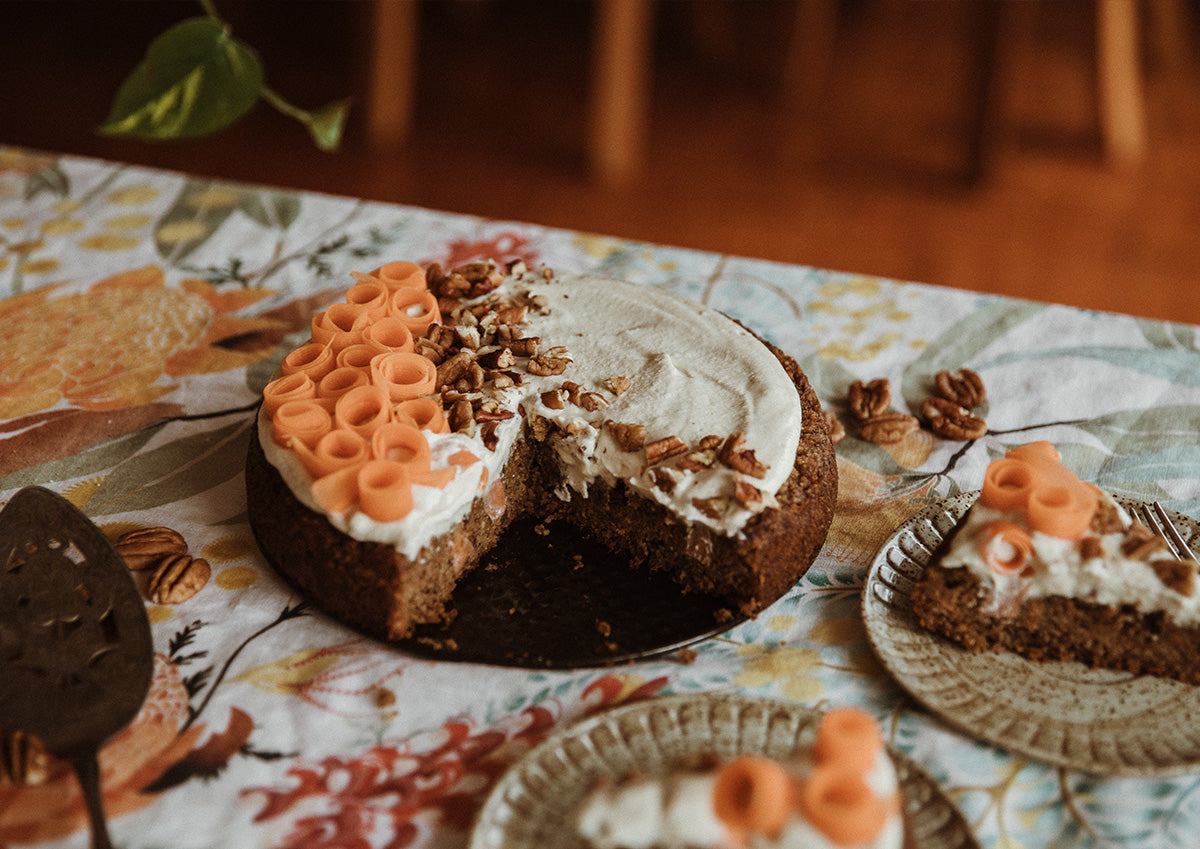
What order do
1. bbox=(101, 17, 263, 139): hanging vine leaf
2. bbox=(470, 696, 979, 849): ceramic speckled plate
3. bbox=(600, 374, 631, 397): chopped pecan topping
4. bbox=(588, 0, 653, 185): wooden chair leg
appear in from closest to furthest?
bbox=(470, 696, 979, 849): ceramic speckled plate, bbox=(600, 374, 631, 397): chopped pecan topping, bbox=(101, 17, 263, 139): hanging vine leaf, bbox=(588, 0, 653, 185): wooden chair leg

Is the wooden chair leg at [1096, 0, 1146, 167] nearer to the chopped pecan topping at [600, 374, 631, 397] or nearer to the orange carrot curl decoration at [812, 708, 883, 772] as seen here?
the chopped pecan topping at [600, 374, 631, 397]

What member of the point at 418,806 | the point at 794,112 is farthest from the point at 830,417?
the point at 794,112

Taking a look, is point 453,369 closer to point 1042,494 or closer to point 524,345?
point 524,345

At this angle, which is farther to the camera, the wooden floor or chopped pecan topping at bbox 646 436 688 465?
the wooden floor

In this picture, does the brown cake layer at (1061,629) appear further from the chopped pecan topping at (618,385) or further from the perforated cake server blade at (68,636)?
the perforated cake server blade at (68,636)

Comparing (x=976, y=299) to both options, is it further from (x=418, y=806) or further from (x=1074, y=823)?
(x=418, y=806)

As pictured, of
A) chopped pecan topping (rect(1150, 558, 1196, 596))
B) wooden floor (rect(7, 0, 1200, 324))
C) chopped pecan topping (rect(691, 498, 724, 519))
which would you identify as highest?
chopped pecan topping (rect(1150, 558, 1196, 596))

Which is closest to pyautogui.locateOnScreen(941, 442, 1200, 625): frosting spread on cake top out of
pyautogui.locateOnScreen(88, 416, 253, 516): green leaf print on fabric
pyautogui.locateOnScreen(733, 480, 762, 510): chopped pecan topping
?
pyautogui.locateOnScreen(733, 480, 762, 510): chopped pecan topping

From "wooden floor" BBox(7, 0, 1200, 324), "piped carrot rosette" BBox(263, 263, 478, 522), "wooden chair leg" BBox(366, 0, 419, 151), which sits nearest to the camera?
"piped carrot rosette" BBox(263, 263, 478, 522)
